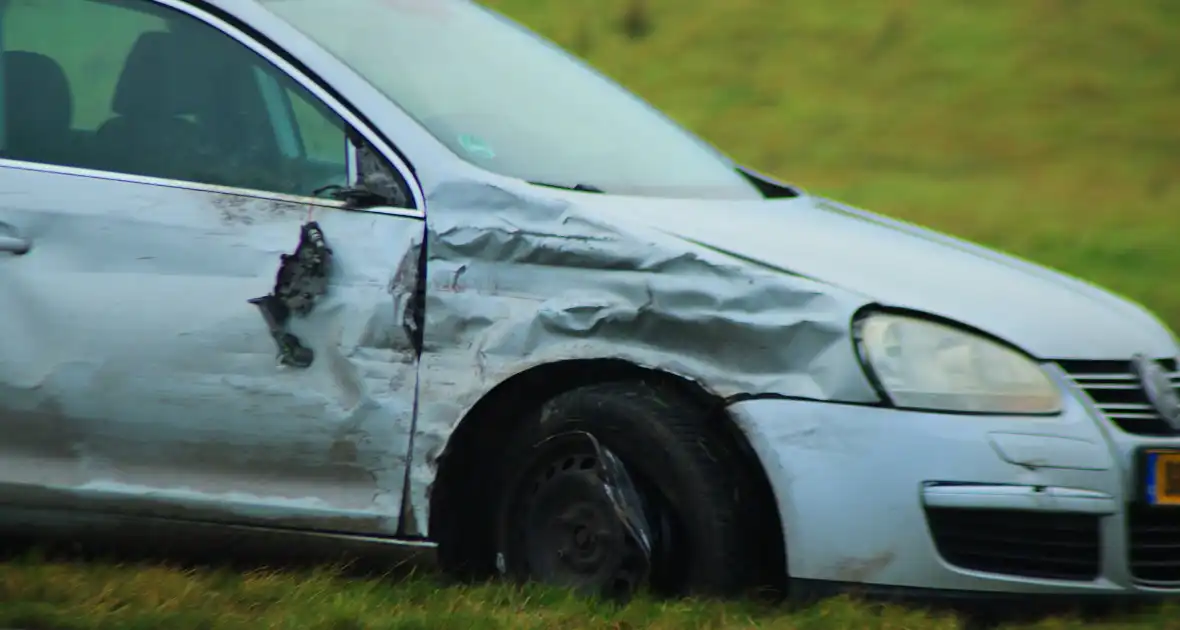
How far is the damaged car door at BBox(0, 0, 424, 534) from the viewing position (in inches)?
153

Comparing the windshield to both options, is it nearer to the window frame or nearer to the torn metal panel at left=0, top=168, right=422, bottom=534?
the window frame

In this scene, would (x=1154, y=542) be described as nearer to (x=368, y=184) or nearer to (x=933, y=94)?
(x=368, y=184)

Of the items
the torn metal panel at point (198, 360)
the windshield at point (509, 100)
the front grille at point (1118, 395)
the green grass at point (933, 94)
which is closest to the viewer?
the front grille at point (1118, 395)

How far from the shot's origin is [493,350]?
3799 millimetres

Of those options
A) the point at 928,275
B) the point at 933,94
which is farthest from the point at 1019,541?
the point at 933,94

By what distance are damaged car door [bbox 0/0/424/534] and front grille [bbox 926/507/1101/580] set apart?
1.12 meters

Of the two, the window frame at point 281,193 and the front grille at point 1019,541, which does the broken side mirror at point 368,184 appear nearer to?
the window frame at point 281,193

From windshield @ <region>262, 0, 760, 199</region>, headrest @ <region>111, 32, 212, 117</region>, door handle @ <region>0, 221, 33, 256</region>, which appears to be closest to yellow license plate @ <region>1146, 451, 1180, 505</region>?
windshield @ <region>262, 0, 760, 199</region>

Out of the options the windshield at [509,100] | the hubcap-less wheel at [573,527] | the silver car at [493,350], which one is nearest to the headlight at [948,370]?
the silver car at [493,350]

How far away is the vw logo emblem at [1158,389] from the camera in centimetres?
373

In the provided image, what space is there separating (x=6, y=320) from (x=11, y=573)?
0.55m

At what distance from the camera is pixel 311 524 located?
395 centimetres

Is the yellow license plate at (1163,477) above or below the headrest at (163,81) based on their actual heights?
below

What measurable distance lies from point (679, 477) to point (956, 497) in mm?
544
